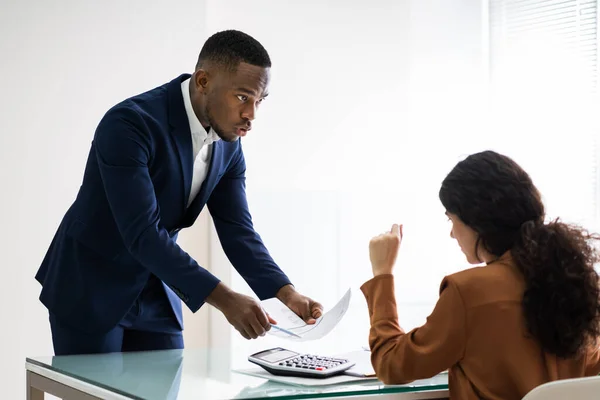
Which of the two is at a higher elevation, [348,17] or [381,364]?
[348,17]

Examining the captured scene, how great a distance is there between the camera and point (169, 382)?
166cm

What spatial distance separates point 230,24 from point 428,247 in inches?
64.5

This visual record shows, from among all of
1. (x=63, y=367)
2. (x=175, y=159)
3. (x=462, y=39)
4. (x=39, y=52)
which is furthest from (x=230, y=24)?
(x=63, y=367)

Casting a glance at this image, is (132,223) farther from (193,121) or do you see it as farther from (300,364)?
(300,364)

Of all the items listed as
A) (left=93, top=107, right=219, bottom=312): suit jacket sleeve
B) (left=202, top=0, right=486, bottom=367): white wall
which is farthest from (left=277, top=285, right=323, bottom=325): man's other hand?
(left=202, top=0, right=486, bottom=367): white wall

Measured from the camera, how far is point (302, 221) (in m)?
4.38

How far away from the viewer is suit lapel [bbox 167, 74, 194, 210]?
2.19 m

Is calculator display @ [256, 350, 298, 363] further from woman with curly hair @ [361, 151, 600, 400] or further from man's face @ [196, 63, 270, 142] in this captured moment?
man's face @ [196, 63, 270, 142]

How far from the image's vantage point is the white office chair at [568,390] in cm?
130

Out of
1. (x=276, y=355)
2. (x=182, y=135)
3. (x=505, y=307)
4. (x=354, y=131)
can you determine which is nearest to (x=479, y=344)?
(x=505, y=307)

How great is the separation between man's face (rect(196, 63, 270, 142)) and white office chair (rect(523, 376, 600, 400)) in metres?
1.09

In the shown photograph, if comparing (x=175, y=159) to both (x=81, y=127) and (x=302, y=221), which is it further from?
(x=302, y=221)

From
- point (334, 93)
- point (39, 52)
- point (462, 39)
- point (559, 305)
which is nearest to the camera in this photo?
point (559, 305)

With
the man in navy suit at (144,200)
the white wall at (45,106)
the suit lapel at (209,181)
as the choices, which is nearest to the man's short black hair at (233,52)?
the man in navy suit at (144,200)
